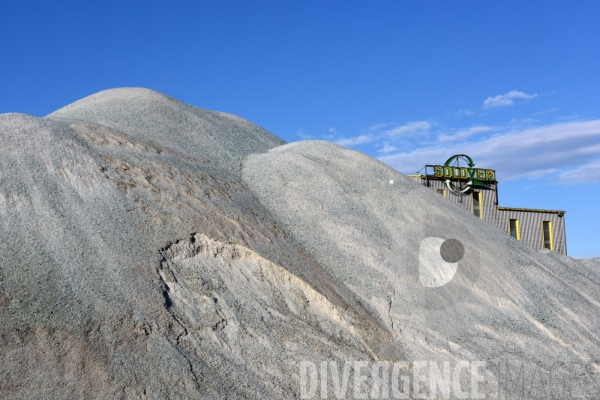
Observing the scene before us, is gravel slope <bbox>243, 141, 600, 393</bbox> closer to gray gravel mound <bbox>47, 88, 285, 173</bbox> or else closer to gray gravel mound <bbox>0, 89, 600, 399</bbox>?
gray gravel mound <bbox>0, 89, 600, 399</bbox>

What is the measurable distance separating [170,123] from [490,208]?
19.5 m

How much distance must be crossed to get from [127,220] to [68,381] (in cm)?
491

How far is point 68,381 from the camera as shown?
8.49 metres

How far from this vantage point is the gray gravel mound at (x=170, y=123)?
19781 millimetres

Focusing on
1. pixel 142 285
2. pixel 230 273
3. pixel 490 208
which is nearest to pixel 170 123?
pixel 230 273

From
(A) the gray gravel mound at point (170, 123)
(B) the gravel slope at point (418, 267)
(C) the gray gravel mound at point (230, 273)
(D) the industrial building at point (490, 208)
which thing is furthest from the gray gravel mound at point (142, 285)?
(D) the industrial building at point (490, 208)

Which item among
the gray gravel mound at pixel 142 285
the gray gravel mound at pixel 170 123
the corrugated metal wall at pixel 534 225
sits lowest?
the gray gravel mound at pixel 142 285

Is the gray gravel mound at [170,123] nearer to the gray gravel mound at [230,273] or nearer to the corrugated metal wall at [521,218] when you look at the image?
the gray gravel mound at [230,273]

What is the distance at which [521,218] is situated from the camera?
103 ft

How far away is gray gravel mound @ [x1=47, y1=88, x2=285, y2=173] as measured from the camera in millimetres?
19781

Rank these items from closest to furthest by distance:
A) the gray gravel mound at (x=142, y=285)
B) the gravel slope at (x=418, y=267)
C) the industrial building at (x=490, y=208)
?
1. the gray gravel mound at (x=142, y=285)
2. the gravel slope at (x=418, y=267)
3. the industrial building at (x=490, y=208)

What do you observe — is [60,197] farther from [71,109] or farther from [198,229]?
[71,109]

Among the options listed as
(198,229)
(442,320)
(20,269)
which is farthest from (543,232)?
(20,269)

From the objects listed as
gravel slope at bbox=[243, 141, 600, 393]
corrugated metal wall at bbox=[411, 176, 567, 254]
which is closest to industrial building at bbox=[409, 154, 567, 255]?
corrugated metal wall at bbox=[411, 176, 567, 254]
